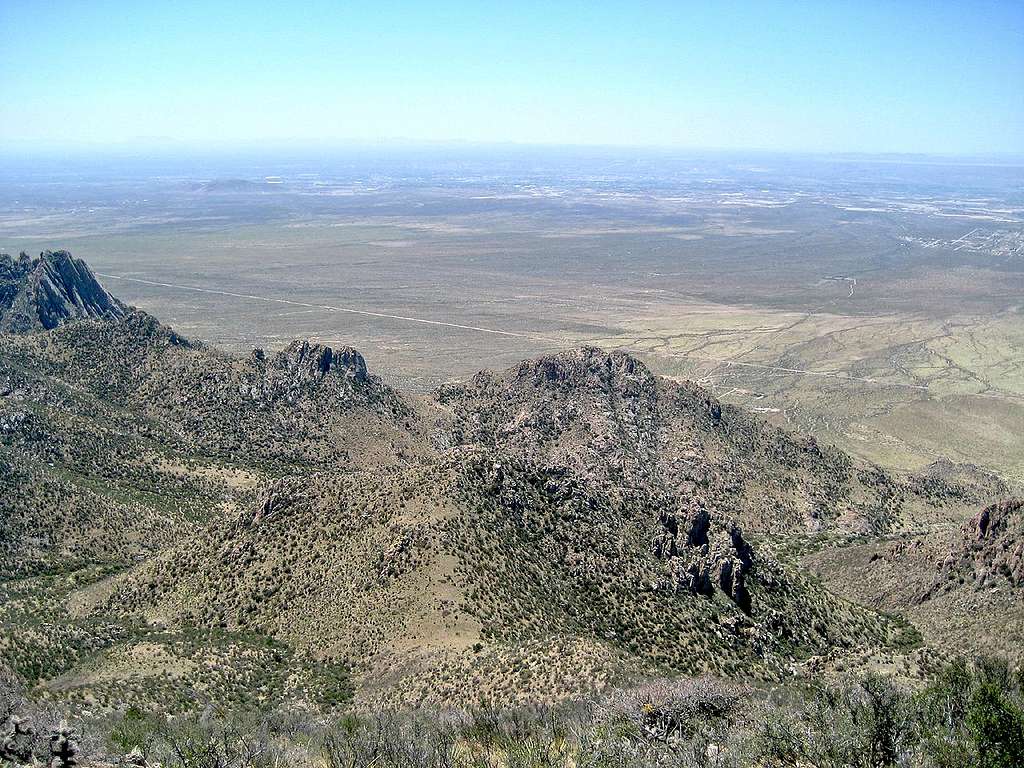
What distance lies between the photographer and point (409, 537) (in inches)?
1135

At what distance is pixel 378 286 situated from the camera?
15900cm

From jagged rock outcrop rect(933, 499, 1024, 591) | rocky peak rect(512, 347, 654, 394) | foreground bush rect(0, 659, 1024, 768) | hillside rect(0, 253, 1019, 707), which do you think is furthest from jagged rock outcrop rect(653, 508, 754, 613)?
rocky peak rect(512, 347, 654, 394)

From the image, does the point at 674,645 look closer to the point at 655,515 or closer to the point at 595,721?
the point at 595,721

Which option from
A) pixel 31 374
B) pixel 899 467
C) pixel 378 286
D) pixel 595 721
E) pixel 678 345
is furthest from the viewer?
pixel 378 286

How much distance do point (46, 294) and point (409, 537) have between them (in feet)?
211

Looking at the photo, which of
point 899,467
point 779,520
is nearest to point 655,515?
point 779,520

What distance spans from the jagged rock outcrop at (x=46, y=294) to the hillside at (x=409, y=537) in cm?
2205

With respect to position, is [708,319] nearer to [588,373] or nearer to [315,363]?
[588,373]

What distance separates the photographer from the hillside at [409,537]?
84.1ft

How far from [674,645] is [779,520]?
844 inches

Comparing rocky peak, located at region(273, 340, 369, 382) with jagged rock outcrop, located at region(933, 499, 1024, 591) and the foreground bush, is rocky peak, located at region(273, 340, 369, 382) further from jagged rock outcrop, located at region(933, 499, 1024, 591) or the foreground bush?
jagged rock outcrop, located at region(933, 499, 1024, 591)

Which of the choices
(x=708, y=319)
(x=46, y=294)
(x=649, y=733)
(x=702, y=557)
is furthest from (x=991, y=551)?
(x=708, y=319)

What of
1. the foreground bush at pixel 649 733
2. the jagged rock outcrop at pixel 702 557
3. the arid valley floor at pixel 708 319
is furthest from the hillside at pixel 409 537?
the arid valley floor at pixel 708 319

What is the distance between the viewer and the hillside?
2562cm
